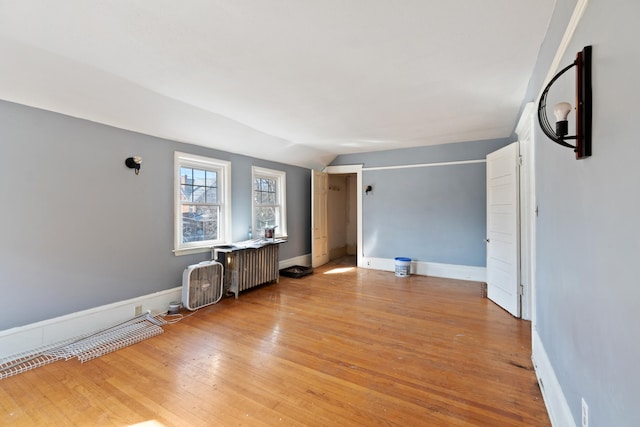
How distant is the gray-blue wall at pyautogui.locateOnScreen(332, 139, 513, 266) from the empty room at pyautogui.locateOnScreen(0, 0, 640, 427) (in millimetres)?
624

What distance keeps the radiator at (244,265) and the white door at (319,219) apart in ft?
5.04

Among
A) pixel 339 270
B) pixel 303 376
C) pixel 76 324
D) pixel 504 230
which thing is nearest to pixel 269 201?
pixel 339 270

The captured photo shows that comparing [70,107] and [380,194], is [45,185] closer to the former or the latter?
[70,107]

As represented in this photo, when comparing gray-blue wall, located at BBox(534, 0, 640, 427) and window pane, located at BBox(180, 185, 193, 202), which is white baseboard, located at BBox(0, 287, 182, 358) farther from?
gray-blue wall, located at BBox(534, 0, 640, 427)

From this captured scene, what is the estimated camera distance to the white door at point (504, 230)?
345cm

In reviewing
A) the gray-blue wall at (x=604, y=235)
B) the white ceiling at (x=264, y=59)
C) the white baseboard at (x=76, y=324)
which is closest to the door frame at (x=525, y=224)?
the white ceiling at (x=264, y=59)

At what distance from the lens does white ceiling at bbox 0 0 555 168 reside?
173 centimetres

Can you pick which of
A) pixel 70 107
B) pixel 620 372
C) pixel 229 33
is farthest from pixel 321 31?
pixel 70 107

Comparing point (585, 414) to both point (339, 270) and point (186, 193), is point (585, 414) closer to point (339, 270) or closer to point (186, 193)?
point (186, 193)

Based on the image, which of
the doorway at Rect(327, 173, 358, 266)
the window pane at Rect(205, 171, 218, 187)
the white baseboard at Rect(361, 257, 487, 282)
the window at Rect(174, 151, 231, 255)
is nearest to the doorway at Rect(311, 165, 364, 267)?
the doorway at Rect(327, 173, 358, 266)

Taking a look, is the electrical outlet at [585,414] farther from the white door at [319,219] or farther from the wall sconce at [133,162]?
the white door at [319,219]

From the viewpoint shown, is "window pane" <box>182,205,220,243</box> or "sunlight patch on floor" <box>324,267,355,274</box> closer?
"window pane" <box>182,205,220,243</box>

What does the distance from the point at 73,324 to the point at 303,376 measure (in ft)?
8.00

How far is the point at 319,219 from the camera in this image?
626cm
